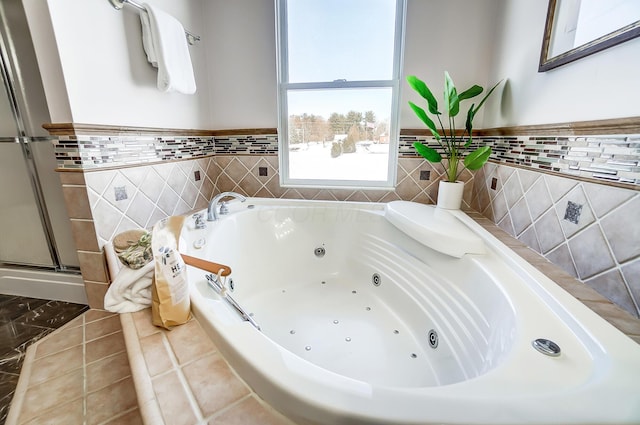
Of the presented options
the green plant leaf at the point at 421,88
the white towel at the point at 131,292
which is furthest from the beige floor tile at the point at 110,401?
the green plant leaf at the point at 421,88

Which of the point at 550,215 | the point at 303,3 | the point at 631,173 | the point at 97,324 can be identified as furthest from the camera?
the point at 303,3

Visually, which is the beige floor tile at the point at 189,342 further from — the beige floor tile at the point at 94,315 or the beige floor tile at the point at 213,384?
the beige floor tile at the point at 94,315

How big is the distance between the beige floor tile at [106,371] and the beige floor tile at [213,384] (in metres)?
0.58

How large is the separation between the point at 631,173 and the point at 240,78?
7.28 ft

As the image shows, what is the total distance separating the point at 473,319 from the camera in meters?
0.98

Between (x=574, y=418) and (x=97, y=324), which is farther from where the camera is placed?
(x=97, y=324)

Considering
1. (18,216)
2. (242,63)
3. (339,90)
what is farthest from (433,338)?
(18,216)

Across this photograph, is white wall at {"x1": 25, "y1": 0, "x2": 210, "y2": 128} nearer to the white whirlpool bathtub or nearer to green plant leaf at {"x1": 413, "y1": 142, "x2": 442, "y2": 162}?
the white whirlpool bathtub

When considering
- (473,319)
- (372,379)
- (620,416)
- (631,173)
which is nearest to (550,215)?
(631,173)

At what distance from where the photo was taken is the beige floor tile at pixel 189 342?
675 millimetres

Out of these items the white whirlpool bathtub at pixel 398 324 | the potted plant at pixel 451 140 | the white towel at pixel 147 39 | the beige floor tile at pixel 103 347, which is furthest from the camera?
the potted plant at pixel 451 140

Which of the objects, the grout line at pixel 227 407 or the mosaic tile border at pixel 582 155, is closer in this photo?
the grout line at pixel 227 407

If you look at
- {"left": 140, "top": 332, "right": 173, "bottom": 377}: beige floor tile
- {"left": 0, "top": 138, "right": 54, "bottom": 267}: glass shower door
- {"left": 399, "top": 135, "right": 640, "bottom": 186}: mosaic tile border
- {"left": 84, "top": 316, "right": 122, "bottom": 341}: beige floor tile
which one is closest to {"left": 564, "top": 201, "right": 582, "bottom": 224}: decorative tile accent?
{"left": 399, "top": 135, "right": 640, "bottom": 186}: mosaic tile border

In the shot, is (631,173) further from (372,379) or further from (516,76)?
(372,379)
